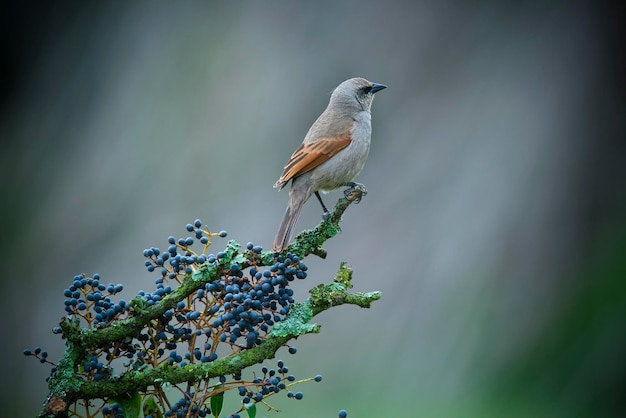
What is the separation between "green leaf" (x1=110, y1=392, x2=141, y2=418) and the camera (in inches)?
49.2

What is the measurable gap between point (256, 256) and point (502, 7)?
142 inches

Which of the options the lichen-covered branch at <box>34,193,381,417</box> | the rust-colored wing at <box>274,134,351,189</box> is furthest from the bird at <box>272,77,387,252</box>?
the lichen-covered branch at <box>34,193,381,417</box>

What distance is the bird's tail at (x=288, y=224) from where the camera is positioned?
193cm

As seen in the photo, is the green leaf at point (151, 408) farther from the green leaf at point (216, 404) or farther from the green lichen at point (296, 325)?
the green lichen at point (296, 325)

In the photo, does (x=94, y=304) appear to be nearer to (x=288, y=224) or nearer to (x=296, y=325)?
(x=296, y=325)

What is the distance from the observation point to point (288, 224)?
2086 mm

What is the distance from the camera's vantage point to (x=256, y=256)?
1309 mm

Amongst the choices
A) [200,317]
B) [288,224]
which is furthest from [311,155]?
[200,317]

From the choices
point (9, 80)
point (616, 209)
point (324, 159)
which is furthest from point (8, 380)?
point (616, 209)

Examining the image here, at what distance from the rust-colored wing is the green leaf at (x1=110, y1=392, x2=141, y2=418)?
109cm

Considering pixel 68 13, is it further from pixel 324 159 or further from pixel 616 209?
pixel 616 209

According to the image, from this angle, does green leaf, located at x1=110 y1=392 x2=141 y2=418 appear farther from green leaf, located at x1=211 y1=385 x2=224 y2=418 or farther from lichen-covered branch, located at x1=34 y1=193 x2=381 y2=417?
green leaf, located at x1=211 y1=385 x2=224 y2=418

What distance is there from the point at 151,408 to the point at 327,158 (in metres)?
1.23

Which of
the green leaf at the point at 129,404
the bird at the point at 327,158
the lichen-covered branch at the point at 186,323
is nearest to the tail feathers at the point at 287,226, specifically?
the bird at the point at 327,158
